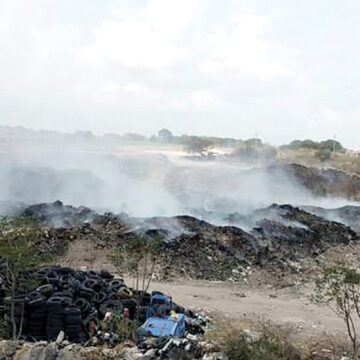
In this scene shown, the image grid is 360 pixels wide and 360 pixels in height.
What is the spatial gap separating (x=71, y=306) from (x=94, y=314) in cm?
52

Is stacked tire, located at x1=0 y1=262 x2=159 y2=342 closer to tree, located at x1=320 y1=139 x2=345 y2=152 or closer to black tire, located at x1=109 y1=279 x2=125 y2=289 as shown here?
black tire, located at x1=109 y1=279 x2=125 y2=289

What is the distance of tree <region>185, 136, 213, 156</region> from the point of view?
67000 mm

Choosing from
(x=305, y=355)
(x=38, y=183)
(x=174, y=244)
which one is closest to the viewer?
(x=305, y=355)

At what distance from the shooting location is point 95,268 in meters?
17.8

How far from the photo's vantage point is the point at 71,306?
447 inches

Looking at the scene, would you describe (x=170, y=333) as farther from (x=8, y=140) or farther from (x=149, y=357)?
(x=8, y=140)

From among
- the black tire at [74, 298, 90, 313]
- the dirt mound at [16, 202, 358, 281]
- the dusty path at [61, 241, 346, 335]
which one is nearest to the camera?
the black tire at [74, 298, 90, 313]

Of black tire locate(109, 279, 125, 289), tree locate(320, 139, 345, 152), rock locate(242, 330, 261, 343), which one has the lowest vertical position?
black tire locate(109, 279, 125, 289)

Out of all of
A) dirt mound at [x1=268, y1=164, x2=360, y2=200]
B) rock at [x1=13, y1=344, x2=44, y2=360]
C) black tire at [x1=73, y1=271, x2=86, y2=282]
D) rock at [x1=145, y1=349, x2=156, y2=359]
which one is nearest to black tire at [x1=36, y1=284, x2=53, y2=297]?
black tire at [x1=73, y1=271, x2=86, y2=282]

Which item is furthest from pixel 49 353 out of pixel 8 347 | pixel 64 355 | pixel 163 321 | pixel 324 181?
pixel 324 181

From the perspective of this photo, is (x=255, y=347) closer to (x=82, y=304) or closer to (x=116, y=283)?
(x=82, y=304)

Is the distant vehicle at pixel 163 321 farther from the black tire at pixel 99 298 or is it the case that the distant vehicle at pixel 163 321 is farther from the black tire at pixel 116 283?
the black tire at pixel 116 283

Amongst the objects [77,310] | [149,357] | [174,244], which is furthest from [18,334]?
[174,244]

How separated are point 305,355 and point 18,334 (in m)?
5.66
